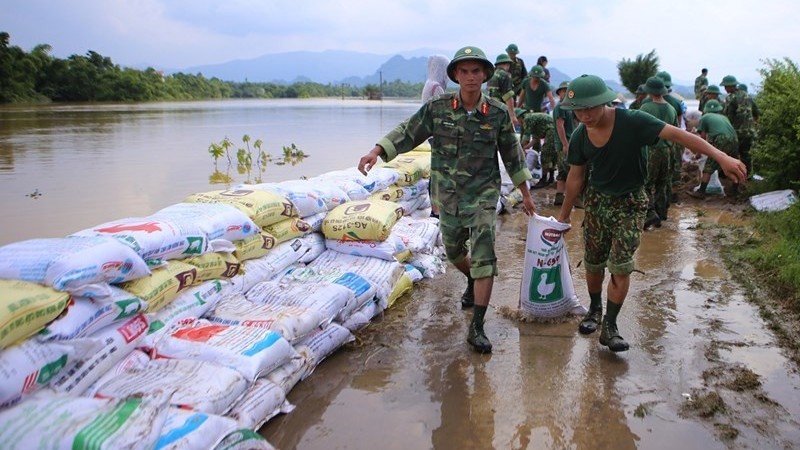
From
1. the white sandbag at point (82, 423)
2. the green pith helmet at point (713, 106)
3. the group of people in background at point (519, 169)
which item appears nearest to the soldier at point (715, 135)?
the green pith helmet at point (713, 106)

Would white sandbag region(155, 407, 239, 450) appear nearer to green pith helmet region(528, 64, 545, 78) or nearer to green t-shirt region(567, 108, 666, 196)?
green t-shirt region(567, 108, 666, 196)

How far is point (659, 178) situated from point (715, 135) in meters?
1.79

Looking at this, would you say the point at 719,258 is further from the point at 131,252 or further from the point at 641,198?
the point at 131,252

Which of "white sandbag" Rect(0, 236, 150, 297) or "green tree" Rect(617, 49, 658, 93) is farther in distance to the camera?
"green tree" Rect(617, 49, 658, 93)

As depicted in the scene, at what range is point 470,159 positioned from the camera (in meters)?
3.21

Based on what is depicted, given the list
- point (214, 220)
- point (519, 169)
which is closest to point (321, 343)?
point (214, 220)

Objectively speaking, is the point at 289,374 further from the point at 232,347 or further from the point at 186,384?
the point at 186,384

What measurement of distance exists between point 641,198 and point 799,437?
1268mm

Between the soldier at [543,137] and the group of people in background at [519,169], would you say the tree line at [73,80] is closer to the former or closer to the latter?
the soldier at [543,137]

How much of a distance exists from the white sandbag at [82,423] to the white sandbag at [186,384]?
0.21 meters

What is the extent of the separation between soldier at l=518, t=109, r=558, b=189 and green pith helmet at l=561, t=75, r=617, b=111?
5.23m

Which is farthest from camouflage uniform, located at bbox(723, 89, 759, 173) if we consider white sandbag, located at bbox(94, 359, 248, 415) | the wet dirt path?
white sandbag, located at bbox(94, 359, 248, 415)

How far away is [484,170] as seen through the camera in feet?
10.6

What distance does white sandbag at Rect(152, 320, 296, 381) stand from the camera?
8.00 feet
